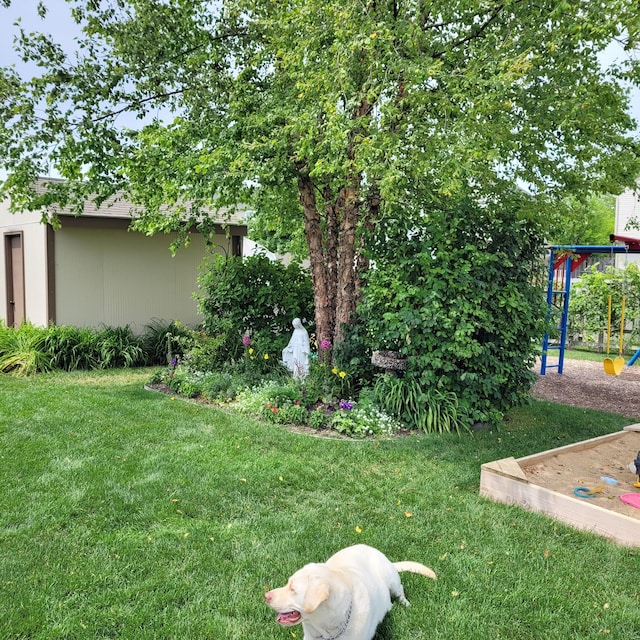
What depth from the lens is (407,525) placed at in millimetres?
3619

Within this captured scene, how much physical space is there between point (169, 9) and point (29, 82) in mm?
1948

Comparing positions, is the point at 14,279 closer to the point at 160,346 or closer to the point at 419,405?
the point at 160,346

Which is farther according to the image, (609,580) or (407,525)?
(407,525)

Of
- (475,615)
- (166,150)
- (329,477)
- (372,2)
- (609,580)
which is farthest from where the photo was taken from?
(166,150)

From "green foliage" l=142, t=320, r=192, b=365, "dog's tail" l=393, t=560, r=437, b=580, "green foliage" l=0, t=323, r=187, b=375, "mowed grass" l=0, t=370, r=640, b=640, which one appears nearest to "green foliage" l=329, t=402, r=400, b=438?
"mowed grass" l=0, t=370, r=640, b=640

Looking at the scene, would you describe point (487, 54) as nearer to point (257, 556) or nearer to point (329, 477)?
point (329, 477)

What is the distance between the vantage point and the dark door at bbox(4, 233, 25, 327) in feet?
36.4

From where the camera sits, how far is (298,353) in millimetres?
7293

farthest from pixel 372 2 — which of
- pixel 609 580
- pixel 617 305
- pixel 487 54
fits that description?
pixel 617 305

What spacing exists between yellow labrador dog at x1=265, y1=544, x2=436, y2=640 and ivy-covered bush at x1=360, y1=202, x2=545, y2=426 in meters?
3.31

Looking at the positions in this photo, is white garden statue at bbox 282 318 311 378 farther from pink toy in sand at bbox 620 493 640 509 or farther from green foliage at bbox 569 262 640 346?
green foliage at bbox 569 262 640 346

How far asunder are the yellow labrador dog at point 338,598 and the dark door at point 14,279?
10612 mm

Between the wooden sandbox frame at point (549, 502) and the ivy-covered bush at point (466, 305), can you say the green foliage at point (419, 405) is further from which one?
the wooden sandbox frame at point (549, 502)

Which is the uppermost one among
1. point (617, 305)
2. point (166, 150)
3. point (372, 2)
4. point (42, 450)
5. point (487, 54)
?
point (372, 2)
